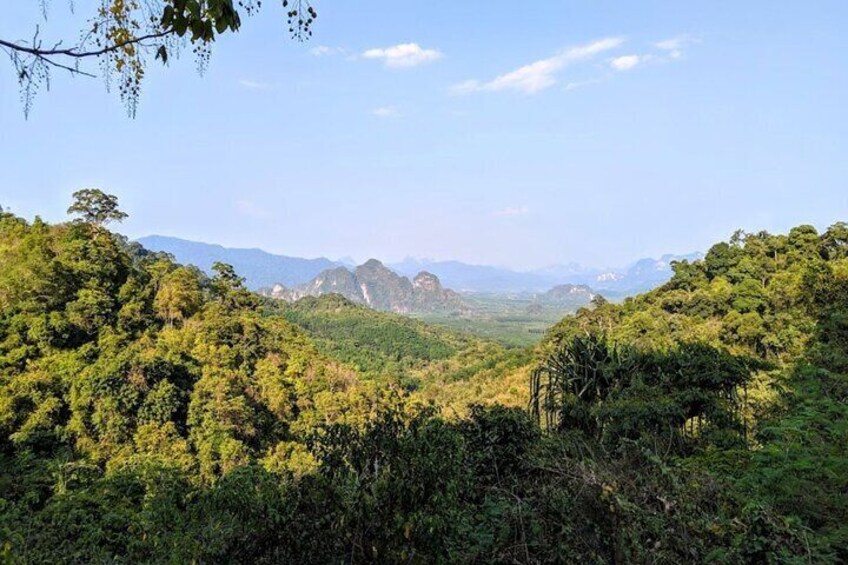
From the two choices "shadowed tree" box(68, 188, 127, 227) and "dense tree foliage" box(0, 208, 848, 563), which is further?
"shadowed tree" box(68, 188, 127, 227)

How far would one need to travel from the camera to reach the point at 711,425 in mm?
8570

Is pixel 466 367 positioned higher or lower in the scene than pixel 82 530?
lower

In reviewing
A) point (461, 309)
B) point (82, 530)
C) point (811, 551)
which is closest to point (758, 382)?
point (811, 551)

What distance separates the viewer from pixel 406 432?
3.64 meters

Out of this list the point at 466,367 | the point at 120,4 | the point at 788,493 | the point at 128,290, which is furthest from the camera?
the point at 466,367

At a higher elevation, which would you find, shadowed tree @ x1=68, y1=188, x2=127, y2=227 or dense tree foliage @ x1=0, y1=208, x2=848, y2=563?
shadowed tree @ x1=68, y1=188, x2=127, y2=227

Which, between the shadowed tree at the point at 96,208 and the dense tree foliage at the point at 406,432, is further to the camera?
the shadowed tree at the point at 96,208

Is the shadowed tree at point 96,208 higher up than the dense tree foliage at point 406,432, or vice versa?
the shadowed tree at point 96,208

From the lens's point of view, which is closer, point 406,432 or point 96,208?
point 406,432

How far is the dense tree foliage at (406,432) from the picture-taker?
295 centimetres

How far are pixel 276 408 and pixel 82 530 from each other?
461 inches

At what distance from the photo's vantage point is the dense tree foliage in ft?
9.67

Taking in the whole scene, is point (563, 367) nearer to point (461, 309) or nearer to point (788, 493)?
point (788, 493)

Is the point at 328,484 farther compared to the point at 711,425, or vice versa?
the point at 711,425
